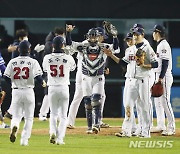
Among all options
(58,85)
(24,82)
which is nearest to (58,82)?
(58,85)

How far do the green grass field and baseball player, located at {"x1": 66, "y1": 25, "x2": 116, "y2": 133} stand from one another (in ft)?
1.43

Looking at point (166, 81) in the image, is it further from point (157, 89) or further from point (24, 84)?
point (24, 84)

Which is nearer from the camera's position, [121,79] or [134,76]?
[134,76]

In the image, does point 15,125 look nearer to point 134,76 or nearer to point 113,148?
point 113,148

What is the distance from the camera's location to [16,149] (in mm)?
11469

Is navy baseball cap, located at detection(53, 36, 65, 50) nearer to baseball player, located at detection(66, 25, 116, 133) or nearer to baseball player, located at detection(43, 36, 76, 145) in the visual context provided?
baseball player, located at detection(43, 36, 76, 145)

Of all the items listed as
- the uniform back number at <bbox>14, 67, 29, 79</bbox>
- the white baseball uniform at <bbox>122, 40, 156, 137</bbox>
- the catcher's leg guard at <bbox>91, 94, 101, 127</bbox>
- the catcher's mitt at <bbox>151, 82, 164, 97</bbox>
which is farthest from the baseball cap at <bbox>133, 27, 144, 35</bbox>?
the uniform back number at <bbox>14, 67, 29, 79</bbox>

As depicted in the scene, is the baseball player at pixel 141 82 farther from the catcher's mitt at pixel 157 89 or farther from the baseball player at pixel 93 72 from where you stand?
the baseball player at pixel 93 72

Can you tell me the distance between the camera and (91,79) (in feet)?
46.4

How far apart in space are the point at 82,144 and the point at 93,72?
208 cm

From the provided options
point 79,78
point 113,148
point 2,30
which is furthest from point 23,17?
point 113,148

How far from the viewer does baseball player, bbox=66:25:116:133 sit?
14.1 metres

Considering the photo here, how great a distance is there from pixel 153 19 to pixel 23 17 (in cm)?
329

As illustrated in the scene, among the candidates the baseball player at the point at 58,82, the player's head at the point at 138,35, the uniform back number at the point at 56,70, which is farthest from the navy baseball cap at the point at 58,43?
the player's head at the point at 138,35
